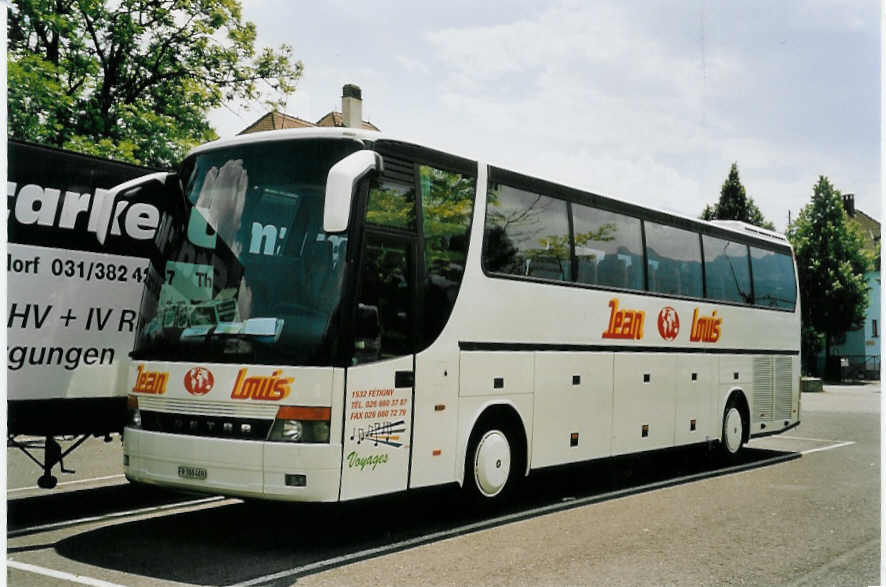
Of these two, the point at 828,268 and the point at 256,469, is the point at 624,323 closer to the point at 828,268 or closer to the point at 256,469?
the point at 256,469

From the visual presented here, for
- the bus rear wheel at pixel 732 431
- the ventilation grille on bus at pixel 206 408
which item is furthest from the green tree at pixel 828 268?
the ventilation grille on bus at pixel 206 408

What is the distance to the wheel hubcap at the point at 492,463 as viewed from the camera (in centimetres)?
912

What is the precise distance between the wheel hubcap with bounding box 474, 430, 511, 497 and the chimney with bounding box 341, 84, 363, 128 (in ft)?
87.5

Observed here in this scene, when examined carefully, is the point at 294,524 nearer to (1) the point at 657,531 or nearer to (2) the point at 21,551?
(2) the point at 21,551

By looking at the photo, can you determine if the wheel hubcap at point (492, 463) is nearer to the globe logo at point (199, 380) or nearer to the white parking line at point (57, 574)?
the globe logo at point (199, 380)

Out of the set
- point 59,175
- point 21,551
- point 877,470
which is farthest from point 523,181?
point 877,470

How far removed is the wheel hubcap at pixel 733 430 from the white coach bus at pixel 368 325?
3391 millimetres

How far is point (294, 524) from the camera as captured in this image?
884 centimetres

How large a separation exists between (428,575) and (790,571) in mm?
2747

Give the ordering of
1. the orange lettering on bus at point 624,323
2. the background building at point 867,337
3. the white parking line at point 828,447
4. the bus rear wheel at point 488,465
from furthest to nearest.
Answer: the background building at point 867,337
the white parking line at point 828,447
the orange lettering on bus at point 624,323
the bus rear wheel at point 488,465

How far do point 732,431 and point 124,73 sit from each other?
18.9 meters

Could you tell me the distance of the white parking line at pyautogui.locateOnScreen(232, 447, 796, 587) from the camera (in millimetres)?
6922

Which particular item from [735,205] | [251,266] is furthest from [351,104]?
[735,205]

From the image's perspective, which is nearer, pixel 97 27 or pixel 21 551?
pixel 21 551
